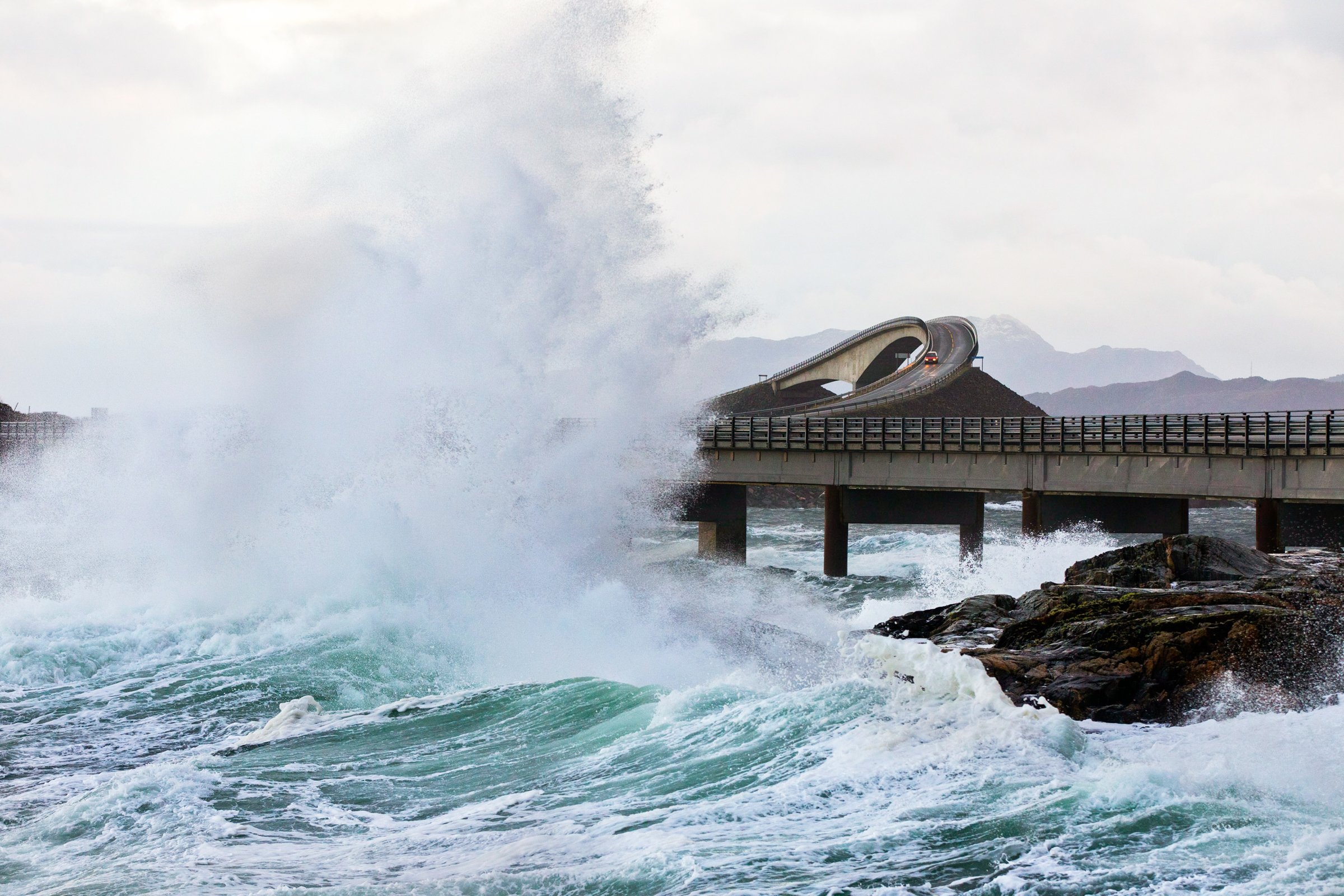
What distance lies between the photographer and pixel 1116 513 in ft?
118

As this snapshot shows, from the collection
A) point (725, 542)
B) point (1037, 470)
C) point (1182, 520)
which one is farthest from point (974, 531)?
point (725, 542)

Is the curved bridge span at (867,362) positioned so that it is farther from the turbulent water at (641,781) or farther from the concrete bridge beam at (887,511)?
the turbulent water at (641,781)

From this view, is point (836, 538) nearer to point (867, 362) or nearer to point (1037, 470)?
point (1037, 470)

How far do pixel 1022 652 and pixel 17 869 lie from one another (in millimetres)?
10796

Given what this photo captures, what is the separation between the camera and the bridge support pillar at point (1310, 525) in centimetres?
3091

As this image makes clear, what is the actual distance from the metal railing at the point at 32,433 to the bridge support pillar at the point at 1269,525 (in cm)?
5109

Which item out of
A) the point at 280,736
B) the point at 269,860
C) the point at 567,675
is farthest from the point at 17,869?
the point at 567,675

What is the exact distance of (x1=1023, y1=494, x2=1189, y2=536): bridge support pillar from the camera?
35.2 meters

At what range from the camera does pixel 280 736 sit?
1514 centimetres

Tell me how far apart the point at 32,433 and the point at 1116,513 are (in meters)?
52.4

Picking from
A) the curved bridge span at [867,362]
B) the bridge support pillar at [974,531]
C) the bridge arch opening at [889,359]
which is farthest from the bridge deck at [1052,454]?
the bridge arch opening at [889,359]

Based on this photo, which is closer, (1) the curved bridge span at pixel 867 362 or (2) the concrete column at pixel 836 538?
(2) the concrete column at pixel 836 538

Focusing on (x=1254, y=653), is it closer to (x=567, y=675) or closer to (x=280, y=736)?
(x=567, y=675)

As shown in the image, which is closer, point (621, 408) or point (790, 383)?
point (621, 408)
